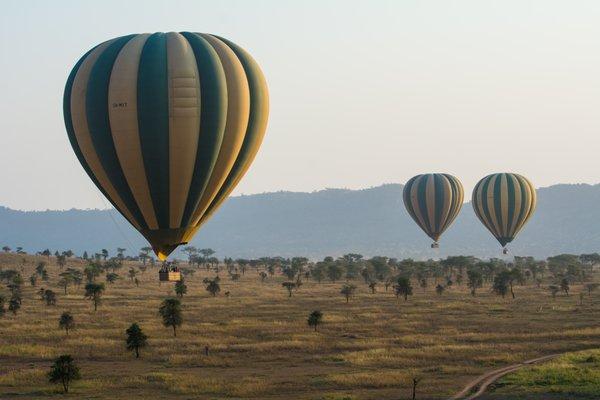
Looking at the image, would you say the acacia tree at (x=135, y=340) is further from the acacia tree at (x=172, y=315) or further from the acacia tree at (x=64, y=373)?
the acacia tree at (x=64, y=373)

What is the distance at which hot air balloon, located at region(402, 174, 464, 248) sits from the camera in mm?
135625

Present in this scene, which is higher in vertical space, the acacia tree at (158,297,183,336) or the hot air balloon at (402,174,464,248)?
the hot air balloon at (402,174,464,248)

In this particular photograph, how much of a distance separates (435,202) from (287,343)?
68.9 metres

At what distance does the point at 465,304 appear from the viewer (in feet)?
357

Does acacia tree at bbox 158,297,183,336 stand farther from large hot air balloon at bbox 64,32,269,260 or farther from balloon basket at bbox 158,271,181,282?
balloon basket at bbox 158,271,181,282

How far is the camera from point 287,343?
70.8m

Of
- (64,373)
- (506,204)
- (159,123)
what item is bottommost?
(64,373)

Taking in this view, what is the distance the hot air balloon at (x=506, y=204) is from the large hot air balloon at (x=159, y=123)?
3180 inches

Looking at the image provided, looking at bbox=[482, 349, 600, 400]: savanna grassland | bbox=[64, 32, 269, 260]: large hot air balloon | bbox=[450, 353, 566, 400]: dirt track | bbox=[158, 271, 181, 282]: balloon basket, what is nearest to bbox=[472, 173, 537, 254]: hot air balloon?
bbox=[450, 353, 566, 400]: dirt track

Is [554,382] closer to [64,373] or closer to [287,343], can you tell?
[287,343]

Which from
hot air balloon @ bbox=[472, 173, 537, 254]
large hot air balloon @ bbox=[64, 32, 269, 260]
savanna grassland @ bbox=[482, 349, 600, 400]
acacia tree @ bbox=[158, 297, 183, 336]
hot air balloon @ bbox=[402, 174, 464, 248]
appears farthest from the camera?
hot air balloon @ bbox=[402, 174, 464, 248]

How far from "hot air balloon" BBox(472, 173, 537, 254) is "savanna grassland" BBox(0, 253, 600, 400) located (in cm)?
1435

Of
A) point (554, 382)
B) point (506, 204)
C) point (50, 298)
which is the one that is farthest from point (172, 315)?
point (506, 204)

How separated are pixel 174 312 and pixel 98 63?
94.2ft
